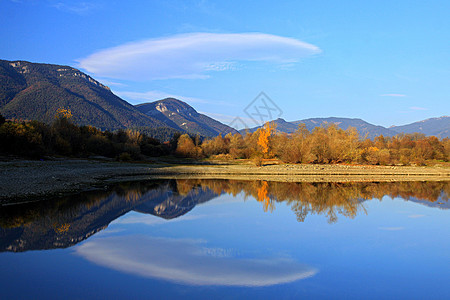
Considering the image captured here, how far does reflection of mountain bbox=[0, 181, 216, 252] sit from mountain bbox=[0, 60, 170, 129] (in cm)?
8743

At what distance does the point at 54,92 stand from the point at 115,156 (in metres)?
107

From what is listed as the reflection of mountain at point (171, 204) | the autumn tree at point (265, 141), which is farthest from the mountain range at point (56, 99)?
the reflection of mountain at point (171, 204)

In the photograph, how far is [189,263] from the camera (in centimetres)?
653

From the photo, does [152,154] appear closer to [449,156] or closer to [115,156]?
[115,156]

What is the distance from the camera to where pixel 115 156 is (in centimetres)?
4662

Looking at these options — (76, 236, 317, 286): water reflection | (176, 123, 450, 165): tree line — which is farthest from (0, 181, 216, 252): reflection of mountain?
(176, 123, 450, 165): tree line

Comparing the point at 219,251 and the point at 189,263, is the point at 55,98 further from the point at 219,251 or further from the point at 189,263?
the point at 189,263

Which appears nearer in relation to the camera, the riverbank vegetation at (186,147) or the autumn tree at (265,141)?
the riverbank vegetation at (186,147)

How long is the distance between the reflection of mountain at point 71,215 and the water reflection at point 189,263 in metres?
1.07

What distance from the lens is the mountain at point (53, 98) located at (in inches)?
4606

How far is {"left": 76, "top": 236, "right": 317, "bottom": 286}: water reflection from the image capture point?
581 cm

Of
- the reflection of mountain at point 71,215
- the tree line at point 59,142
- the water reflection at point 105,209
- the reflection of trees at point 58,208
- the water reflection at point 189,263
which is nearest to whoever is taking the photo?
the water reflection at point 189,263

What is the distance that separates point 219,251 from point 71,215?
18.1ft

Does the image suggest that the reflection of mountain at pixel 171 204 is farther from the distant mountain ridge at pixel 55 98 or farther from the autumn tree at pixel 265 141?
the distant mountain ridge at pixel 55 98
